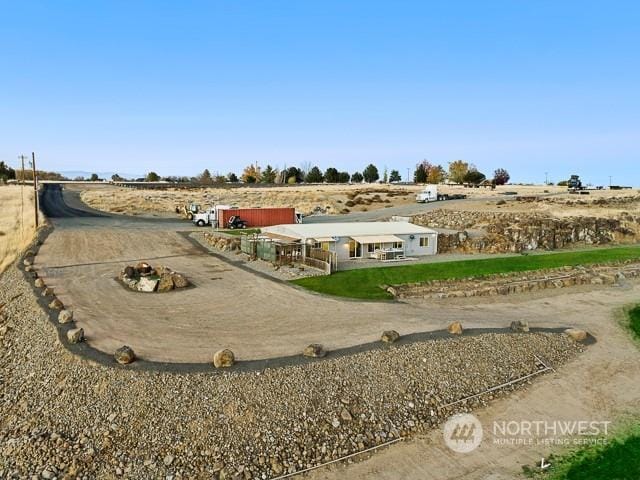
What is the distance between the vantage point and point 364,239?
122ft

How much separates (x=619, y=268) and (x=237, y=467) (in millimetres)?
38601

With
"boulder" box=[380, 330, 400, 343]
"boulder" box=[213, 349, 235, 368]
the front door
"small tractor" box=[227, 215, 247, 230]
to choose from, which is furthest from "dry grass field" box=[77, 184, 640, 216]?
"boulder" box=[213, 349, 235, 368]

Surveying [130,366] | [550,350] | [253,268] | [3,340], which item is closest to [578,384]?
[550,350]

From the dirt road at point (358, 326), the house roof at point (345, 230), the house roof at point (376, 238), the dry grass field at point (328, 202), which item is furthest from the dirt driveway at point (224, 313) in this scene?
the dry grass field at point (328, 202)

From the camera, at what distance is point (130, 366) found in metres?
15.8

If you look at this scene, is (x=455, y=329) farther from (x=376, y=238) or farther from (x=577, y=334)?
(x=376, y=238)

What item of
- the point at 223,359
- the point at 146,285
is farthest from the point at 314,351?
the point at 146,285

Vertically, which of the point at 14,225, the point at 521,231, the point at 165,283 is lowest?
the point at 165,283

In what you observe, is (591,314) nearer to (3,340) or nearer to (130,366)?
(130,366)

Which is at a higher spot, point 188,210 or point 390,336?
point 188,210

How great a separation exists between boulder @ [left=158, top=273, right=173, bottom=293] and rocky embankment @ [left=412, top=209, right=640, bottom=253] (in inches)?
989

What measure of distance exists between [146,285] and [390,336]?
48.9 feet

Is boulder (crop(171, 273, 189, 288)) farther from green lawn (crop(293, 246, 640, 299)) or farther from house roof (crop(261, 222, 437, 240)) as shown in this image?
house roof (crop(261, 222, 437, 240))

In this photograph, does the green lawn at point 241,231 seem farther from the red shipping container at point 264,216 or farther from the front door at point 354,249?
the front door at point 354,249
